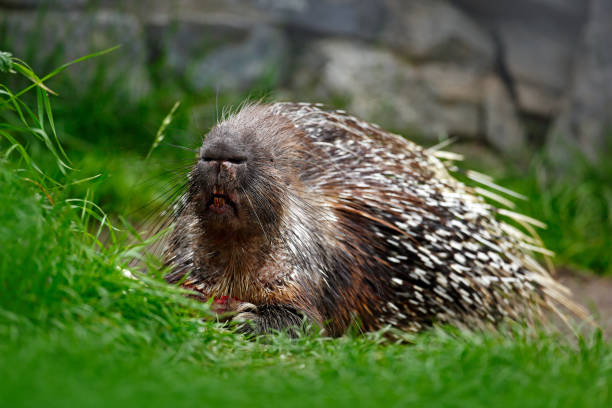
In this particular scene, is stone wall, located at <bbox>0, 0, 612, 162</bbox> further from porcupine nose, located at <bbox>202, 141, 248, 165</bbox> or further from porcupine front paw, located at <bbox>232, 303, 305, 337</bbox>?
porcupine front paw, located at <bbox>232, 303, 305, 337</bbox>

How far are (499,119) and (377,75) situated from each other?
157cm

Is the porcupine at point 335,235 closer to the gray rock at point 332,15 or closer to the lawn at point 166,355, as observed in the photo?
the lawn at point 166,355

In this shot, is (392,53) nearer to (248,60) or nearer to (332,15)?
(332,15)

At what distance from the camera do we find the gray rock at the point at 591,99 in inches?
271

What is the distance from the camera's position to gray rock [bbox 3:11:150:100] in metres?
6.03

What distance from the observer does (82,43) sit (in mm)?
6305

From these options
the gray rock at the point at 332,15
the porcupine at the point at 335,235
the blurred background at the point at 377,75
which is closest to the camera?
the porcupine at the point at 335,235

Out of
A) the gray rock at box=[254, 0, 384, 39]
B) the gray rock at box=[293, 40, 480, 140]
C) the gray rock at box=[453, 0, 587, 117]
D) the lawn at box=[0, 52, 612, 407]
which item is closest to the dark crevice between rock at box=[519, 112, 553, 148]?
the gray rock at box=[453, 0, 587, 117]

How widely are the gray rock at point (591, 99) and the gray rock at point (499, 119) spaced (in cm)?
67

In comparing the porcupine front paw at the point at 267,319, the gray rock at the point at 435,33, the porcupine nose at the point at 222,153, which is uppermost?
the gray rock at the point at 435,33

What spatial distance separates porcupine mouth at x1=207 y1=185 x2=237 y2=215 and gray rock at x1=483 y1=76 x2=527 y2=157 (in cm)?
536

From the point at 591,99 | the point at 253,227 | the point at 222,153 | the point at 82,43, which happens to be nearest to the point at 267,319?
the point at 253,227

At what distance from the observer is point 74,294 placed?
7.25 ft

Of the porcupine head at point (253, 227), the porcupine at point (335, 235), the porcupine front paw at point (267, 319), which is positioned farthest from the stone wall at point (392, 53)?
the porcupine front paw at point (267, 319)
